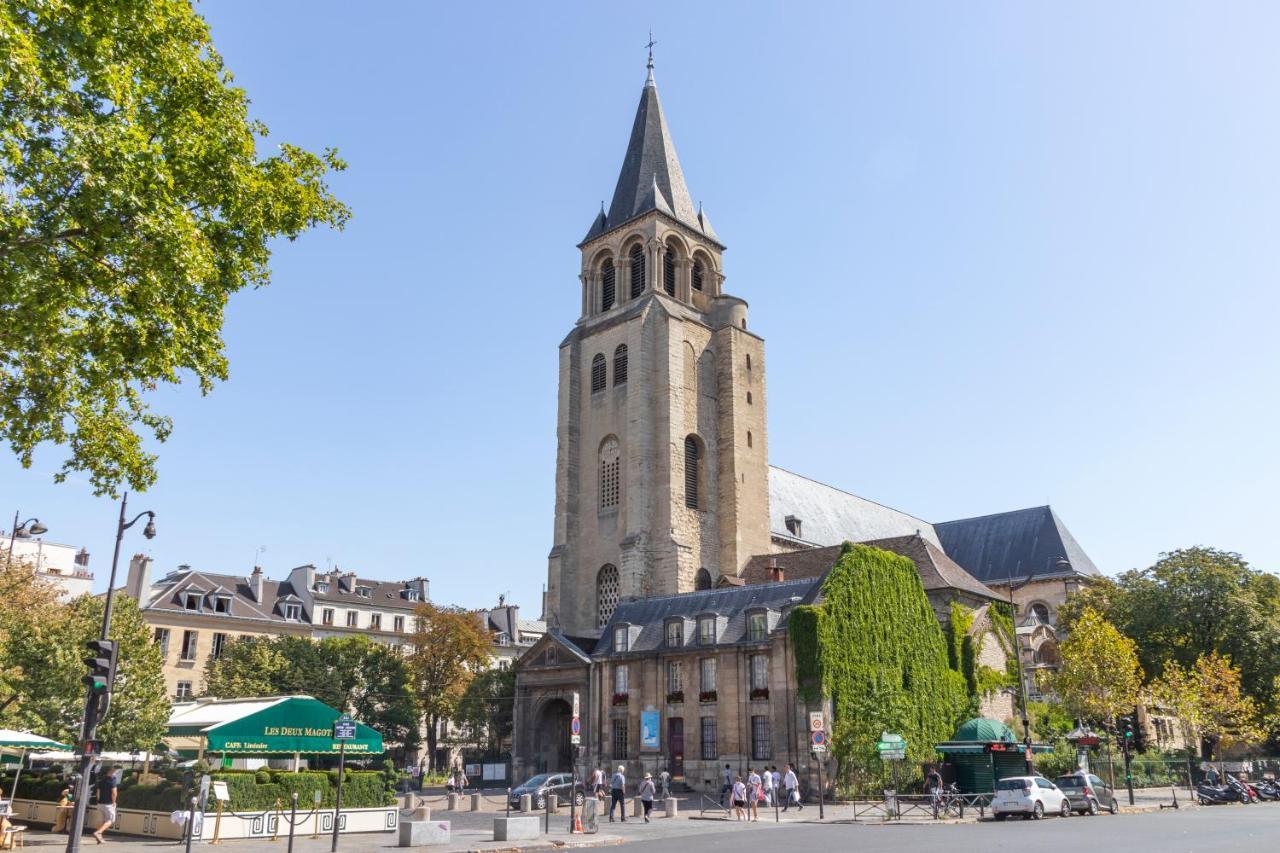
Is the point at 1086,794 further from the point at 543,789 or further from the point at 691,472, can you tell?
the point at 691,472

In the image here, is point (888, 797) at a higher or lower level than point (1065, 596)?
lower

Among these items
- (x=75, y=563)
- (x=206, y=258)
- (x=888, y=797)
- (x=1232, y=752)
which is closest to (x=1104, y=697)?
(x=888, y=797)

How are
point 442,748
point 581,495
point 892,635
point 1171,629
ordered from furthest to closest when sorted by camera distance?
point 442,748 → point 581,495 → point 1171,629 → point 892,635

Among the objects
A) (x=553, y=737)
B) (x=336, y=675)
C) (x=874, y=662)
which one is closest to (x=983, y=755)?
(x=874, y=662)

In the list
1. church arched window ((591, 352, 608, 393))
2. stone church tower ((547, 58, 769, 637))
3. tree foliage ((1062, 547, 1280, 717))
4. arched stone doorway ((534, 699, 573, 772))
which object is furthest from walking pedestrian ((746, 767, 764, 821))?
church arched window ((591, 352, 608, 393))

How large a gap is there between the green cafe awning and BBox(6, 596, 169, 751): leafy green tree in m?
13.4

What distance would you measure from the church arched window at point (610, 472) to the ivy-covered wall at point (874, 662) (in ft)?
57.3

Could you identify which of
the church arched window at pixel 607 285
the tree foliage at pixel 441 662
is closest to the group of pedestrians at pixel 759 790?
the tree foliage at pixel 441 662

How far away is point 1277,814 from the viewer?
27.0m

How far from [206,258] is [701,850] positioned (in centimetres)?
1285

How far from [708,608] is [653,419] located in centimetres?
1392

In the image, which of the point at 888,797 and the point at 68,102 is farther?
the point at 888,797

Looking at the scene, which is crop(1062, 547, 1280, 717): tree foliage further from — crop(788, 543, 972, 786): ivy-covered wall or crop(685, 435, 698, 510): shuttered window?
crop(685, 435, 698, 510): shuttered window

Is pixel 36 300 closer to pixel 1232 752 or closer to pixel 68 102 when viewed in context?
pixel 68 102
